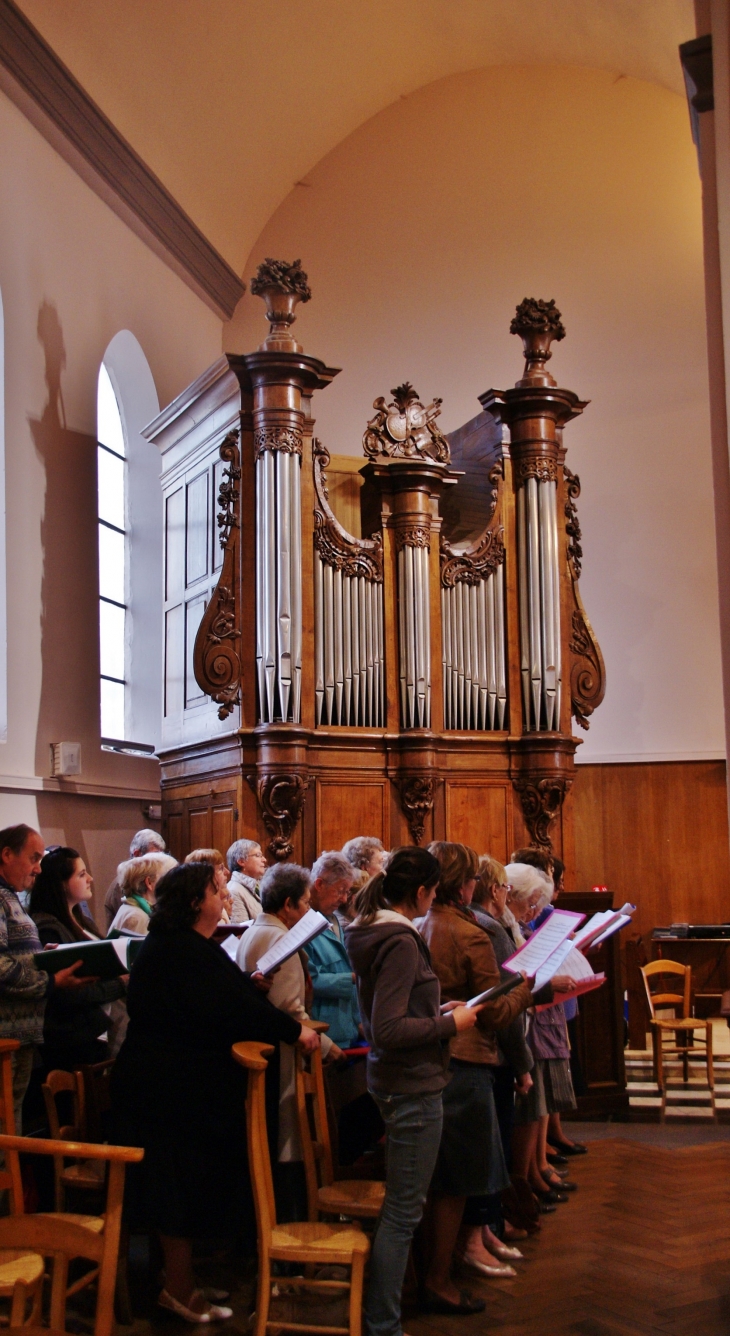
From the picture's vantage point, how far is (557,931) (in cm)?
429

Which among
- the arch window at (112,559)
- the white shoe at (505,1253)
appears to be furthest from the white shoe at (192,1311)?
the arch window at (112,559)

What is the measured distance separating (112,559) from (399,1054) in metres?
7.38

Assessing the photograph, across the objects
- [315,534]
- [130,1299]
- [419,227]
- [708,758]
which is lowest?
[130,1299]

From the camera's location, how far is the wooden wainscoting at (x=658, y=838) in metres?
11.1

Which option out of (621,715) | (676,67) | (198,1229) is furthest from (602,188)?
(198,1229)

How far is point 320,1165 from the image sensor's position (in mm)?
4223

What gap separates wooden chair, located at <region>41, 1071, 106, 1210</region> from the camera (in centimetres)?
396

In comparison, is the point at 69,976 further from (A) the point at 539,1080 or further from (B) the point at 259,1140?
(A) the point at 539,1080

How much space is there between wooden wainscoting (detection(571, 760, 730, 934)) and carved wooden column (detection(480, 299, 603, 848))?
221 centimetres

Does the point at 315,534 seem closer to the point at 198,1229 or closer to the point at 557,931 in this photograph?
the point at 557,931

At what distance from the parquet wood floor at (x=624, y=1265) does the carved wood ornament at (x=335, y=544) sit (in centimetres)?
419

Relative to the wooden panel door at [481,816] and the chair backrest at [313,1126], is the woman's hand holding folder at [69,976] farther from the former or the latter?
the wooden panel door at [481,816]

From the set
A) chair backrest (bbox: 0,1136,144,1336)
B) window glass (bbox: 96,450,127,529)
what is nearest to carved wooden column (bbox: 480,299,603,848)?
window glass (bbox: 96,450,127,529)

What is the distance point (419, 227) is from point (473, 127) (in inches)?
43.9
